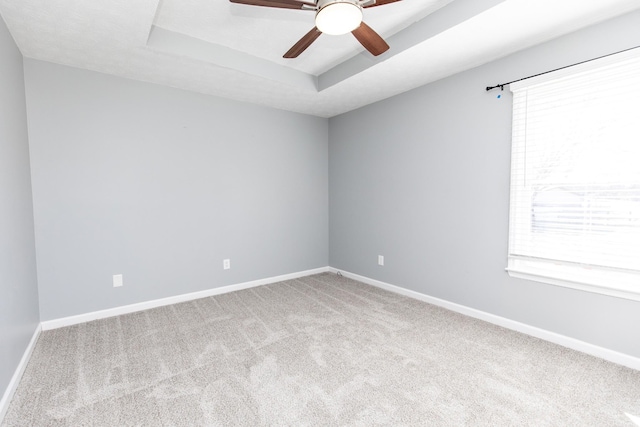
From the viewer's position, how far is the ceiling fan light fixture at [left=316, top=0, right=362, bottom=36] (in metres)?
1.50

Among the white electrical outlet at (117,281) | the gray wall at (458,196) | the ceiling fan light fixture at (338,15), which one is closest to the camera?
the ceiling fan light fixture at (338,15)

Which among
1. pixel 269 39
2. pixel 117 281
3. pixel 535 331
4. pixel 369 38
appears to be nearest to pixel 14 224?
pixel 117 281

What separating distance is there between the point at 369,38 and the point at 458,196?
1.74 meters

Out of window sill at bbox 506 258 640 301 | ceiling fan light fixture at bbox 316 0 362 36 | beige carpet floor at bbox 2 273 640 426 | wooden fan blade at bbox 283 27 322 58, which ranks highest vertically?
wooden fan blade at bbox 283 27 322 58

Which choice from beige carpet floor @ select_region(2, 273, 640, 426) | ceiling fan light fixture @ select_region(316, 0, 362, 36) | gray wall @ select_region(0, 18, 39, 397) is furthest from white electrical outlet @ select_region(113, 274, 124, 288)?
ceiling fan light fixture @ select_region(316, 0, 362, 36)

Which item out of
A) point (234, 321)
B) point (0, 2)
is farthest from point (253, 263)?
point (0, 2)

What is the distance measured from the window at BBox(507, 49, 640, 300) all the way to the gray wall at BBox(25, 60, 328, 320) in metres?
2.66

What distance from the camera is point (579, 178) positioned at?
213 cm

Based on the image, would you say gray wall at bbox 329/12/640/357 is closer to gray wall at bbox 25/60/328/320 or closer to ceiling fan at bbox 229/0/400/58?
gray wall at bbox 25/60/328/320

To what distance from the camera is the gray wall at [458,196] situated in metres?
2.12

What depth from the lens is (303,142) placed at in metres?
4.21

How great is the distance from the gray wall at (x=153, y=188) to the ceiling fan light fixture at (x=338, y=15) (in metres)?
2.21

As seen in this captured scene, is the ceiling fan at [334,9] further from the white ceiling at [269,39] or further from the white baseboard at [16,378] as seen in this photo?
the white baseboard at [16,378]

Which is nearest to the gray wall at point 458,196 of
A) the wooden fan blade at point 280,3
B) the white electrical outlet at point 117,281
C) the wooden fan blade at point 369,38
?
the wooden fan blade at point 369,38
